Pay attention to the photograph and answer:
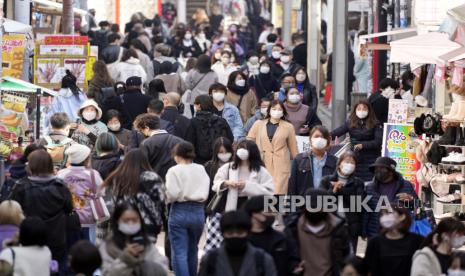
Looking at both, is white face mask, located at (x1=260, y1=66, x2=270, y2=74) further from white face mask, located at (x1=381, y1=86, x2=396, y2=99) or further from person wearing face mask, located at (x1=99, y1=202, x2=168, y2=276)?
person wearing face mask, located at (x1=99, y1=202, x2=168, y2=276)

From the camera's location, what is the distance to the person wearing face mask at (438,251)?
1278 centimetres

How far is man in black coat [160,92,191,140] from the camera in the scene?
64.6 feet

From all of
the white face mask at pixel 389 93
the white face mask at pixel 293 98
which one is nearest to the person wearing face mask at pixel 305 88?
the white face mask at pixel 389 93

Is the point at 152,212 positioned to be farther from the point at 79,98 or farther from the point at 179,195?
the point at 79,98

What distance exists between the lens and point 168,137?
1728 cm

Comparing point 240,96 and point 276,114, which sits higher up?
point 240,96

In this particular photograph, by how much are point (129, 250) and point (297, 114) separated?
1005 cm

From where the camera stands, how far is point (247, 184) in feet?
51.2

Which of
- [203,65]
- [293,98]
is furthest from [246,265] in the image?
[203,65]

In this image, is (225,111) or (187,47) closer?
(225,111)

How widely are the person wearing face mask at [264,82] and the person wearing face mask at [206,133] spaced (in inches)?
357

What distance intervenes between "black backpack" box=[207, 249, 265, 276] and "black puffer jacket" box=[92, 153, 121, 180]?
427 cm

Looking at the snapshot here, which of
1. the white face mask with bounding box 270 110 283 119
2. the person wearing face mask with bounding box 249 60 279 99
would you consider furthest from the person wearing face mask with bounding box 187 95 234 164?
the person wearing face mask with bounding box 249 60 279 99

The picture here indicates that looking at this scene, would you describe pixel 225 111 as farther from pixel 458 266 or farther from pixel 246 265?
pixel 246 265
